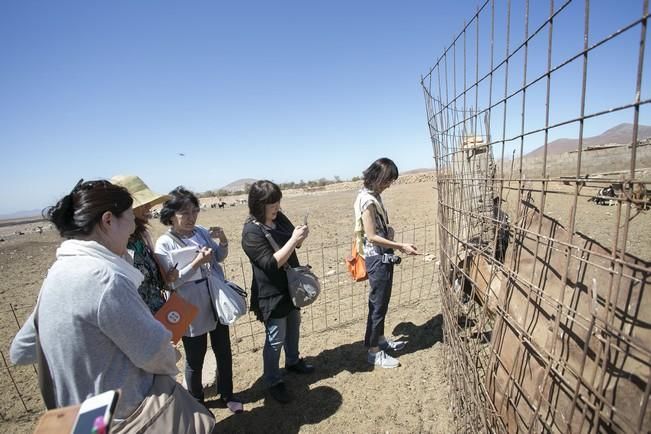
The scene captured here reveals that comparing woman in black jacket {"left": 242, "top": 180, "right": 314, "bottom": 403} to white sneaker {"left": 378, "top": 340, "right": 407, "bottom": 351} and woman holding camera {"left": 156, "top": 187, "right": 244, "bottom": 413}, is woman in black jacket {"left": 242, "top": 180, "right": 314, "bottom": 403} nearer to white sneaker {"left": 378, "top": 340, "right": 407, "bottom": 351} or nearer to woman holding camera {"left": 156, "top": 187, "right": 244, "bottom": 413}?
woman holding camera {"left": 156, "top": 187, "right": 244, "bottom": 413}

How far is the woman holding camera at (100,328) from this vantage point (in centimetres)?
123

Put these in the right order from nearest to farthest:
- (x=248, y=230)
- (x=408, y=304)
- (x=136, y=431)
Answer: (x=136, y=431), (x=248, y=230), (x=408, y=304)

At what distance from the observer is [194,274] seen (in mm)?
2463

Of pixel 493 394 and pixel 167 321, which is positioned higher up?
pixel 167 321

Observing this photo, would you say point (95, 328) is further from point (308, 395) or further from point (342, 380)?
point (342, 380)

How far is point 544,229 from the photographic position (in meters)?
1.59

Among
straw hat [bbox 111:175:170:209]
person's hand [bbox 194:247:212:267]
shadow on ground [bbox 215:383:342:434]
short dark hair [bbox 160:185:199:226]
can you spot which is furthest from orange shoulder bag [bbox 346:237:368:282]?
straw hat [bbox 111:175:170:209]

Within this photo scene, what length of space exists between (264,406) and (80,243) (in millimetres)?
2248

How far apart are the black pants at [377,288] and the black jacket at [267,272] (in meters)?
0.81

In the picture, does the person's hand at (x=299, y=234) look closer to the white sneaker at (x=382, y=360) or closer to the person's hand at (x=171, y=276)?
the person's hand at (x=171, y=276)

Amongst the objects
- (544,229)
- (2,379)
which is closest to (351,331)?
(544,229)

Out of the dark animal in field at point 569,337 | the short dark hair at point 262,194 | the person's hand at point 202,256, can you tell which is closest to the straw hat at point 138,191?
the person's hand at point 202,256

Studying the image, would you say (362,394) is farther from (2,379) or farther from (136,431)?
(2,379)

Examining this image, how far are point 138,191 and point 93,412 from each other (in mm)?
1700
